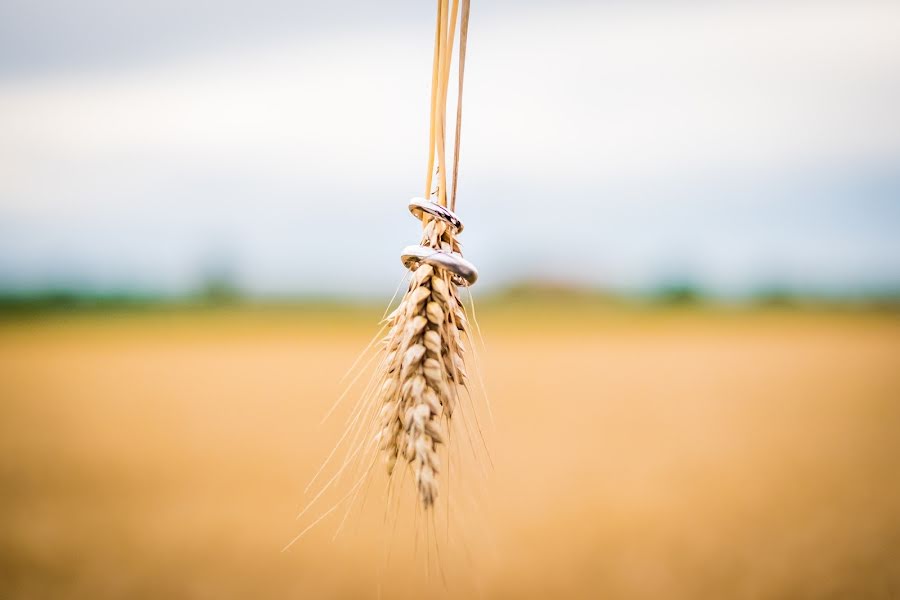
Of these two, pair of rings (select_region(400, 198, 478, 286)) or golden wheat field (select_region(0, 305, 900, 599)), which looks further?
golden wheat field (select_region(0, 305, 900, 599))

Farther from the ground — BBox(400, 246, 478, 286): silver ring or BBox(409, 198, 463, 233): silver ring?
BBox(409, 198, 463, 233): silver ring

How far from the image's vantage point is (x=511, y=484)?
8406mm

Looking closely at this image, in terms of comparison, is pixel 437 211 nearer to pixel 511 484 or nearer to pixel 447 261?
pixel 447 261

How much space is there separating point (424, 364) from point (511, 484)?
8.07 meters

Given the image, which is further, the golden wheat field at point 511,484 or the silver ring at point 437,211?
the golden wheat field at point 511,484

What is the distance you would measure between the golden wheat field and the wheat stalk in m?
0.18

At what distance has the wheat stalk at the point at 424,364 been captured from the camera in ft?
2.58

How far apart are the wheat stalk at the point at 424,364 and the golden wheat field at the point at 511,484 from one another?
18cm

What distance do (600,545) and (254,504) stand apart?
191 inches

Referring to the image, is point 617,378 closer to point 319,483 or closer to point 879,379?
point 879,379

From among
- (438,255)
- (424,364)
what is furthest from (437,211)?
(424,364)

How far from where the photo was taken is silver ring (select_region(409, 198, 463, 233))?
82 centimetres

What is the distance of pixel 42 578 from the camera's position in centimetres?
671

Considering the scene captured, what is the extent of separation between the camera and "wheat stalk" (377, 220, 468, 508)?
2.58ft
